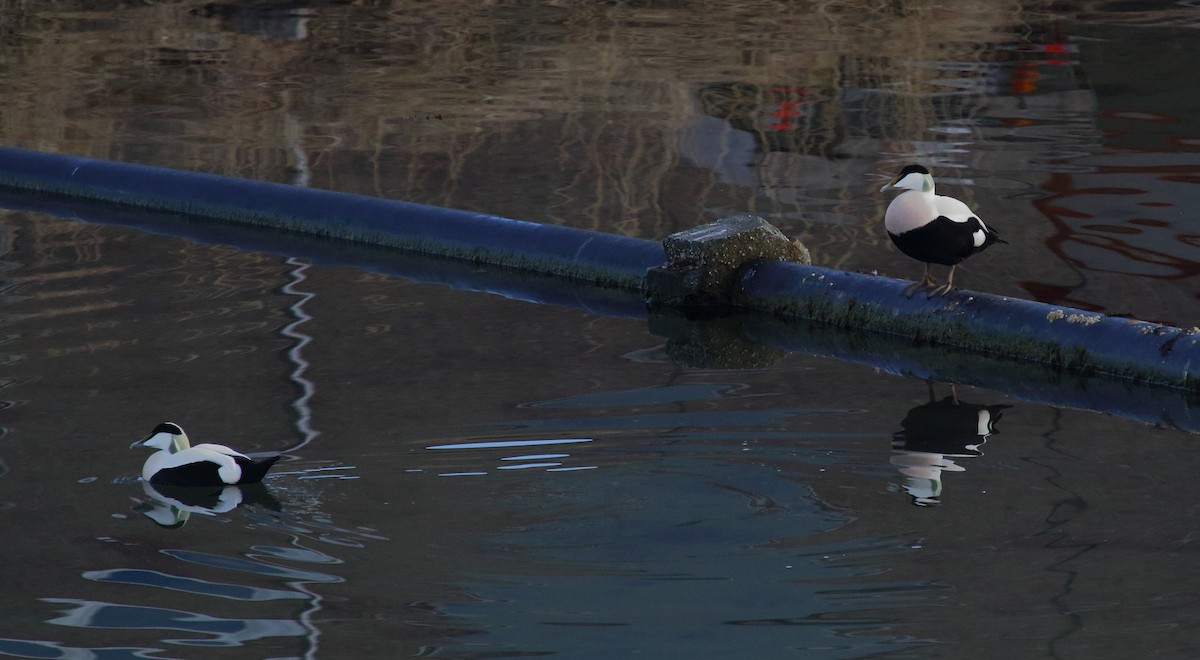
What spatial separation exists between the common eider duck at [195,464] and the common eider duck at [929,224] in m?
2.61

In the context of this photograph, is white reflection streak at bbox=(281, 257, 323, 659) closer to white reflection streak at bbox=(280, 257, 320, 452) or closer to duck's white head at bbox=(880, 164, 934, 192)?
white reflection streak at bbox=(280, 257, 320, 452)

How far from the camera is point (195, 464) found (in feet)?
17.9

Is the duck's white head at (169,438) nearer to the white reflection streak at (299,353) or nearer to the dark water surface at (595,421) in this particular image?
the dark water surface at (595,421)

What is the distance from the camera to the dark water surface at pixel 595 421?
14.8ft

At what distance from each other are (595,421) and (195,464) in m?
1.43

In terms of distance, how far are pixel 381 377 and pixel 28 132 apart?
6943 mm

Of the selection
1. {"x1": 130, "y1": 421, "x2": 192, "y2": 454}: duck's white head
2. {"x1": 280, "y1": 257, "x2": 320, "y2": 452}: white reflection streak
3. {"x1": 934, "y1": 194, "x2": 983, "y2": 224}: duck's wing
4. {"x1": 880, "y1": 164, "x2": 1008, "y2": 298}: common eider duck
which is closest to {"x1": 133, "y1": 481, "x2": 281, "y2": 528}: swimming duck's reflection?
{"x1": 130, "y1": 421, "x2": 192, "y2": 454}: duck's white head

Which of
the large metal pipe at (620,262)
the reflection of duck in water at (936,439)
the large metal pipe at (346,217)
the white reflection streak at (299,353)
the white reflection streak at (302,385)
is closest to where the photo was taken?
the white reflection streak at (302,385)

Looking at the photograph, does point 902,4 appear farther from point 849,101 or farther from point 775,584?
point 775,584

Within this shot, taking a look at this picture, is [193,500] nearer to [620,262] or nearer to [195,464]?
[195,464]

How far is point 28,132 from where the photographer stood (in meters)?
12.7

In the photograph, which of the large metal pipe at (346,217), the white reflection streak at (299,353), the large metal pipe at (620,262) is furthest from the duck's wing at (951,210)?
the white reflection streak at (299,353)

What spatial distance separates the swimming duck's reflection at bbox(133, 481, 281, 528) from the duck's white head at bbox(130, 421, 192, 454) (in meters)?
0.13

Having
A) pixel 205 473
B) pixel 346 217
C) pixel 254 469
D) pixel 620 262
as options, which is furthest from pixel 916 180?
pixel 346 217
